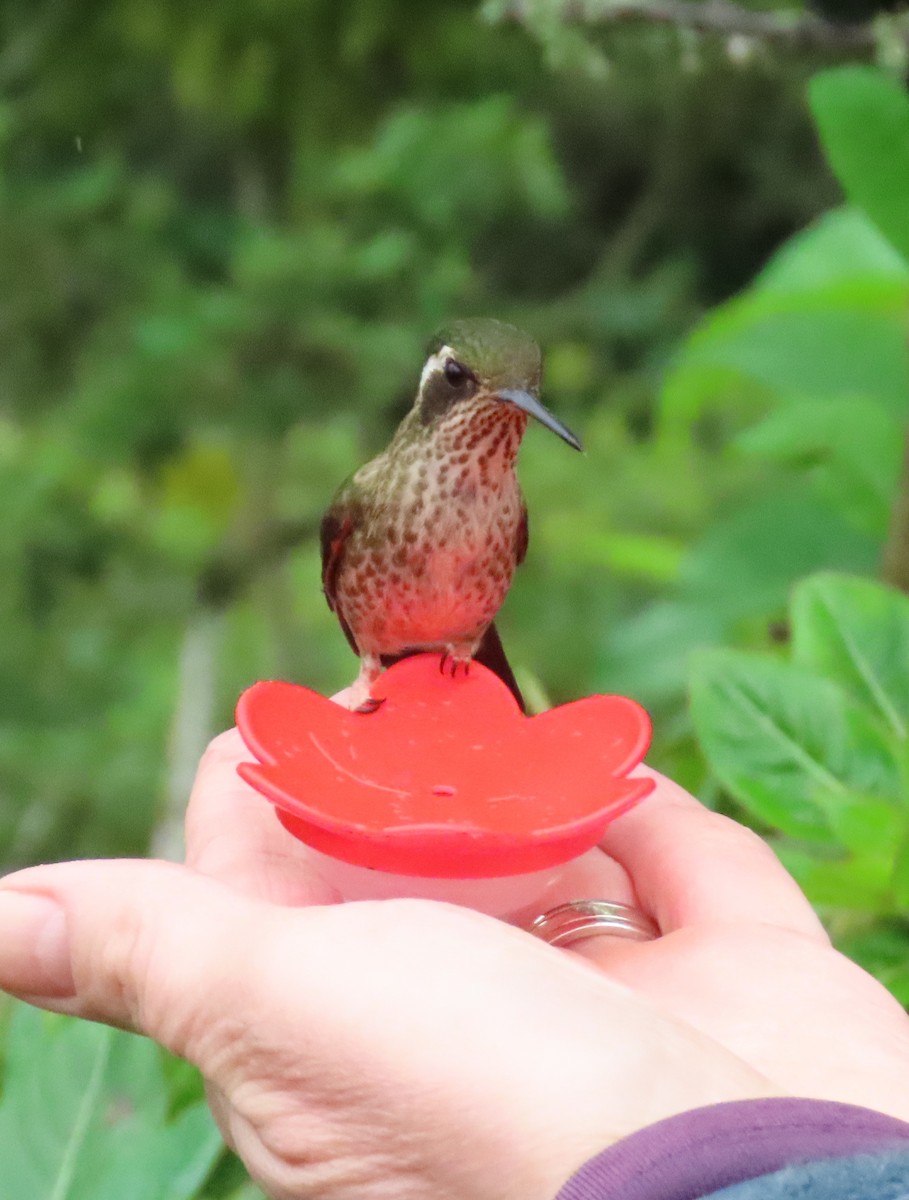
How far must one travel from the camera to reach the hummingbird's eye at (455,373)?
892mm

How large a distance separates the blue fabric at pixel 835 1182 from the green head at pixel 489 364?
493 millimetres

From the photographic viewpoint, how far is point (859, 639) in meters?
1.34

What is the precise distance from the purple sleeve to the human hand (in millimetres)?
32

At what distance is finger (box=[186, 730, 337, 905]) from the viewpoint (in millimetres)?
938

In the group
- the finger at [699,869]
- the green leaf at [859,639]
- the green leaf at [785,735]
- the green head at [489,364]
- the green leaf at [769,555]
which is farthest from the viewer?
the green leaf at [769,555]

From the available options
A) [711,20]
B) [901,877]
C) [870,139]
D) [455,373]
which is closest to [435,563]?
[455,373]

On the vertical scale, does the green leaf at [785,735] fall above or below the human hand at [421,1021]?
below

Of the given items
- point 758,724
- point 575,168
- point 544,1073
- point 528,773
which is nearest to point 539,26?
point 758,724

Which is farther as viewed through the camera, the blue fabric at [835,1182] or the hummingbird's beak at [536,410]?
the hummingbird's beak at [536,410]

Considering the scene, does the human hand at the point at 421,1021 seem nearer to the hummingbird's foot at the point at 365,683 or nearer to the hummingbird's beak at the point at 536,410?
the hummingbird's foot at the point at 365,683

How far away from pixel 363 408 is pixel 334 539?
5.09ft

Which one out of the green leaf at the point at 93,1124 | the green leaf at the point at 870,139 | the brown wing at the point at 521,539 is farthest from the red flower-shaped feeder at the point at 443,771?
the green leaf at the point at 870,139

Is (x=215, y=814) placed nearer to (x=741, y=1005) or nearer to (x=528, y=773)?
(x=528, y=773)

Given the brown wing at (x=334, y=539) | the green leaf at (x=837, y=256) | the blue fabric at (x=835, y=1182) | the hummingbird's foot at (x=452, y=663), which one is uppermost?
the brown wing at (x=334, y=539)
